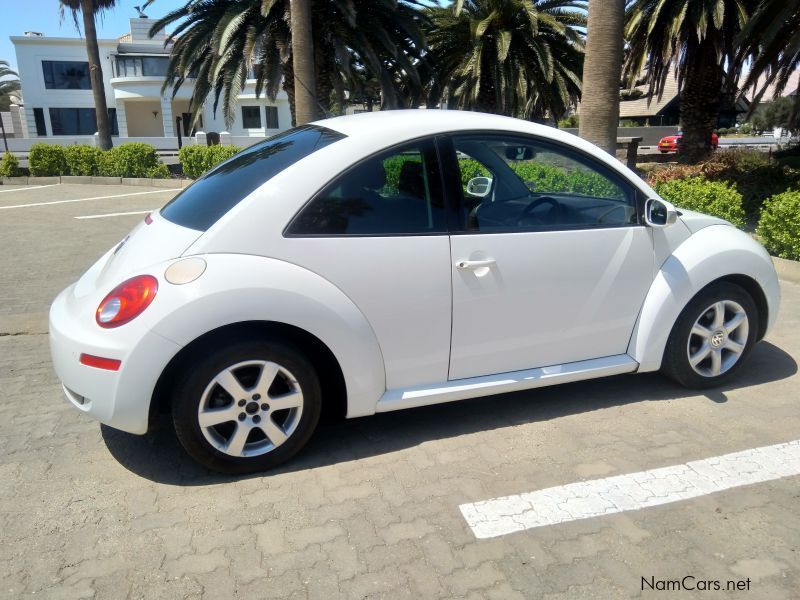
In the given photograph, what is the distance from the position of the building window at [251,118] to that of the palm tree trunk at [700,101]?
34778 millimetres

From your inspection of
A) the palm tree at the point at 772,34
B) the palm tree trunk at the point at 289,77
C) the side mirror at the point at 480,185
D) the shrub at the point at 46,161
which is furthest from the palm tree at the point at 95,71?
the side mirror at the point at 480,185

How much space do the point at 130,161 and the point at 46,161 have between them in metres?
2.79

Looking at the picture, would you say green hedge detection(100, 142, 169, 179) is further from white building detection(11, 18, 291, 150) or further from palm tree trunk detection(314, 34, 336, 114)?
white building detection(11, 18, 291, 150)

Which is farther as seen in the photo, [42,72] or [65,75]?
[65,75]

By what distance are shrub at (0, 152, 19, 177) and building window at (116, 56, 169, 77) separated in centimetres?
2565

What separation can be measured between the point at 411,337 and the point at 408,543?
968 mm

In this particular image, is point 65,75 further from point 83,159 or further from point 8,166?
point 83,159

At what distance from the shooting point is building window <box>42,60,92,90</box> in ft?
141

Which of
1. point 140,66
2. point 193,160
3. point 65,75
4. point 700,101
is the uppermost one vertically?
point 140,66

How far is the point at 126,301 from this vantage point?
2.84 metres

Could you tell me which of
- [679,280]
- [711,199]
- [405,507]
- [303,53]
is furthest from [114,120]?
[405,507]

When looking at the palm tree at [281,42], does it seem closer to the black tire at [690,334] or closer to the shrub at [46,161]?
the shrub at [46,161]

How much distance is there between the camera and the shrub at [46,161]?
19234 mm

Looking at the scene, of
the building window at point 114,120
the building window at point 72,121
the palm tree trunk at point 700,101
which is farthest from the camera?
the building window at point 114,120
